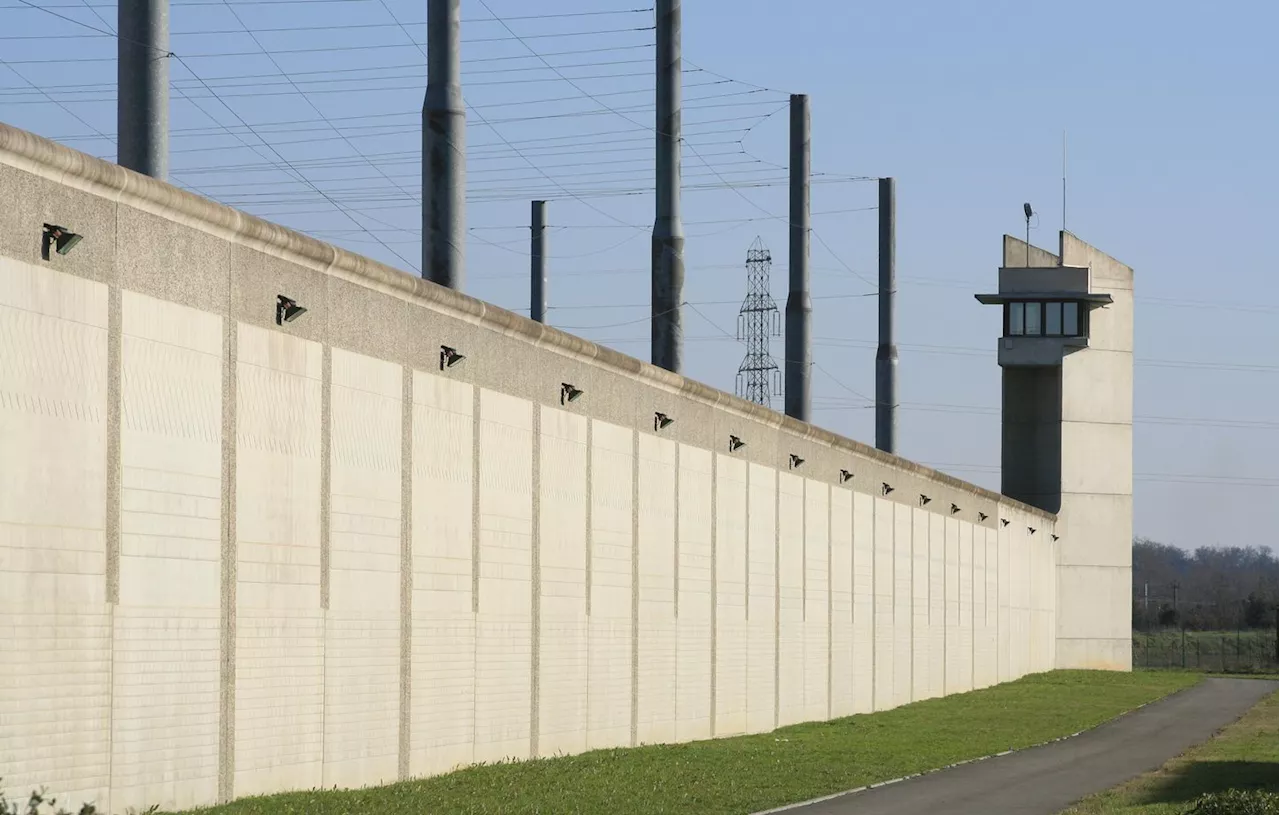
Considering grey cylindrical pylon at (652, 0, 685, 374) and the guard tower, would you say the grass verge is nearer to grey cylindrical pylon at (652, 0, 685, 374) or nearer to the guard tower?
grey cylindrical pylon at (652, 0, 685, 374)

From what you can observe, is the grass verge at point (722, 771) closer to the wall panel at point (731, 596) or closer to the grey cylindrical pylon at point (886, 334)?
A: the wall panel at point (731, 596)

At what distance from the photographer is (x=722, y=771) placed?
2531 cm

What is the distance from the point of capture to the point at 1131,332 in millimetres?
74938

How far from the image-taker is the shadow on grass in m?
24.2

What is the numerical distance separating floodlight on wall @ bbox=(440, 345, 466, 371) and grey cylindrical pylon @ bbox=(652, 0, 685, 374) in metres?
10.8

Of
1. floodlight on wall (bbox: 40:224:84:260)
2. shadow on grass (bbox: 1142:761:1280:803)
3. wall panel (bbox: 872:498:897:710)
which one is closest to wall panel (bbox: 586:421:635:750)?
shadow on grass (bbox: 1142:761:1280:803)

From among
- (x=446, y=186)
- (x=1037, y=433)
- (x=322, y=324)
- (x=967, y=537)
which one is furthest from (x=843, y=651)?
(x=1037, y=433)

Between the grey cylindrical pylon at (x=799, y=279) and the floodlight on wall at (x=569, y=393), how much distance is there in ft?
51.4

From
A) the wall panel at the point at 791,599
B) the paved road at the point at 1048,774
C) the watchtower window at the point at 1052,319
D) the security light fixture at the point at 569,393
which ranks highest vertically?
the watchtower window at the point at 1052,319

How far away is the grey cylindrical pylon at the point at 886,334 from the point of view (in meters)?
51.7

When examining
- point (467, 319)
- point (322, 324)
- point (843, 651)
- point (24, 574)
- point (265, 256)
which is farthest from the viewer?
point (843, 651)

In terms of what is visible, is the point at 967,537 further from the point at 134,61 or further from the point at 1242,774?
the point at 134,61

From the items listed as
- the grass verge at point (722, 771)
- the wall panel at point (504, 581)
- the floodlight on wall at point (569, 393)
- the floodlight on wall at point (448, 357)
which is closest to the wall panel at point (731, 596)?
the grass verge at point (722, 771)

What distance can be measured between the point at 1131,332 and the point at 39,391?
64891 mm
